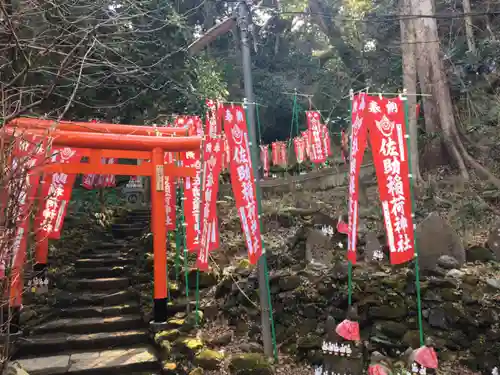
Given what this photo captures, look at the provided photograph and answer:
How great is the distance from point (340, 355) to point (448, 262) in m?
2.59

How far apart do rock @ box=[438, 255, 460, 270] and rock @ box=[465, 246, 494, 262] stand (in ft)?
2.38

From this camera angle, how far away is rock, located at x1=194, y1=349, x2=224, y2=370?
17.9ft

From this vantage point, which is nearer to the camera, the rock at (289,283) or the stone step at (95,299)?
the rock at (289,283)

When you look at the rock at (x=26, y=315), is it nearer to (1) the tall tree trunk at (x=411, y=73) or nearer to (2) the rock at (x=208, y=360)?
(2) the rock at (x=208, y=360)

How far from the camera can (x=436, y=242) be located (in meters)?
6.55

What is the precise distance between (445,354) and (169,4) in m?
12.6

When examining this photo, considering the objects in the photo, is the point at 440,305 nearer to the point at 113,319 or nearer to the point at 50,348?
the point at 113,319

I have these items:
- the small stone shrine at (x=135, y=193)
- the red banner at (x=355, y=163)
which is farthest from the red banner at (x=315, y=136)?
the red banner at (x=355, y=163)

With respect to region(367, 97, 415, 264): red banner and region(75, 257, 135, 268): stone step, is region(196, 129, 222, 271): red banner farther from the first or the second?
region(75, 257, 135, 268): stone step

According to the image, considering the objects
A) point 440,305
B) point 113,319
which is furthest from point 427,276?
point 113,319

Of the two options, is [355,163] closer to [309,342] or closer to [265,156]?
[309,342]

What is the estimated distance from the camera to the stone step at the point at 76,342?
673 cm

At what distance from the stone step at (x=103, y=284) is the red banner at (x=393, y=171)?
6587mm

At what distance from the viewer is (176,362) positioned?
5711 mm
